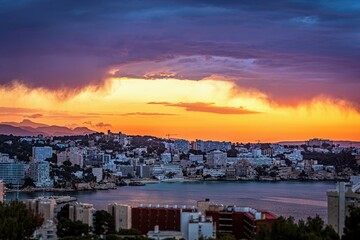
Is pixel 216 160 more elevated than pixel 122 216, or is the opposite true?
pixel 216 160

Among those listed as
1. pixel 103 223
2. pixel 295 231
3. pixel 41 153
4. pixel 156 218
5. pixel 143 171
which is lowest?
pixel 143 171

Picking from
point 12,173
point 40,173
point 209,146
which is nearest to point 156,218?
point 40,173

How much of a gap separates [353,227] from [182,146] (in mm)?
47172

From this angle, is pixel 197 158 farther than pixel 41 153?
Yes

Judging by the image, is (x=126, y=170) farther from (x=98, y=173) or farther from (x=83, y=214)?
(x=83, y=214)

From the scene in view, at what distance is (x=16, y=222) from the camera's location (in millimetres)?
8258

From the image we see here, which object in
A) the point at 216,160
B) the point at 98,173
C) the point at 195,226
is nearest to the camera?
the point at 195,226

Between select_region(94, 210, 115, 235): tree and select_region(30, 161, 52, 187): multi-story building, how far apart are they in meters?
20.0

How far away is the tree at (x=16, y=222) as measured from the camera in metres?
7.98

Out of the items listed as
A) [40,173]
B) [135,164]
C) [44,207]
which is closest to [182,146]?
[135,164]

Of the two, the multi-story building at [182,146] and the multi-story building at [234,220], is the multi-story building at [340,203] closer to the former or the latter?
the multi-story building at [234,220]

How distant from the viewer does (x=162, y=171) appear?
39.3 m

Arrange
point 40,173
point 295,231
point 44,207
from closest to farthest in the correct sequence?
point 295,231 < point 44,207 < point 40,173

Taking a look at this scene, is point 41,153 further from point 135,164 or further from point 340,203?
point 340,203
